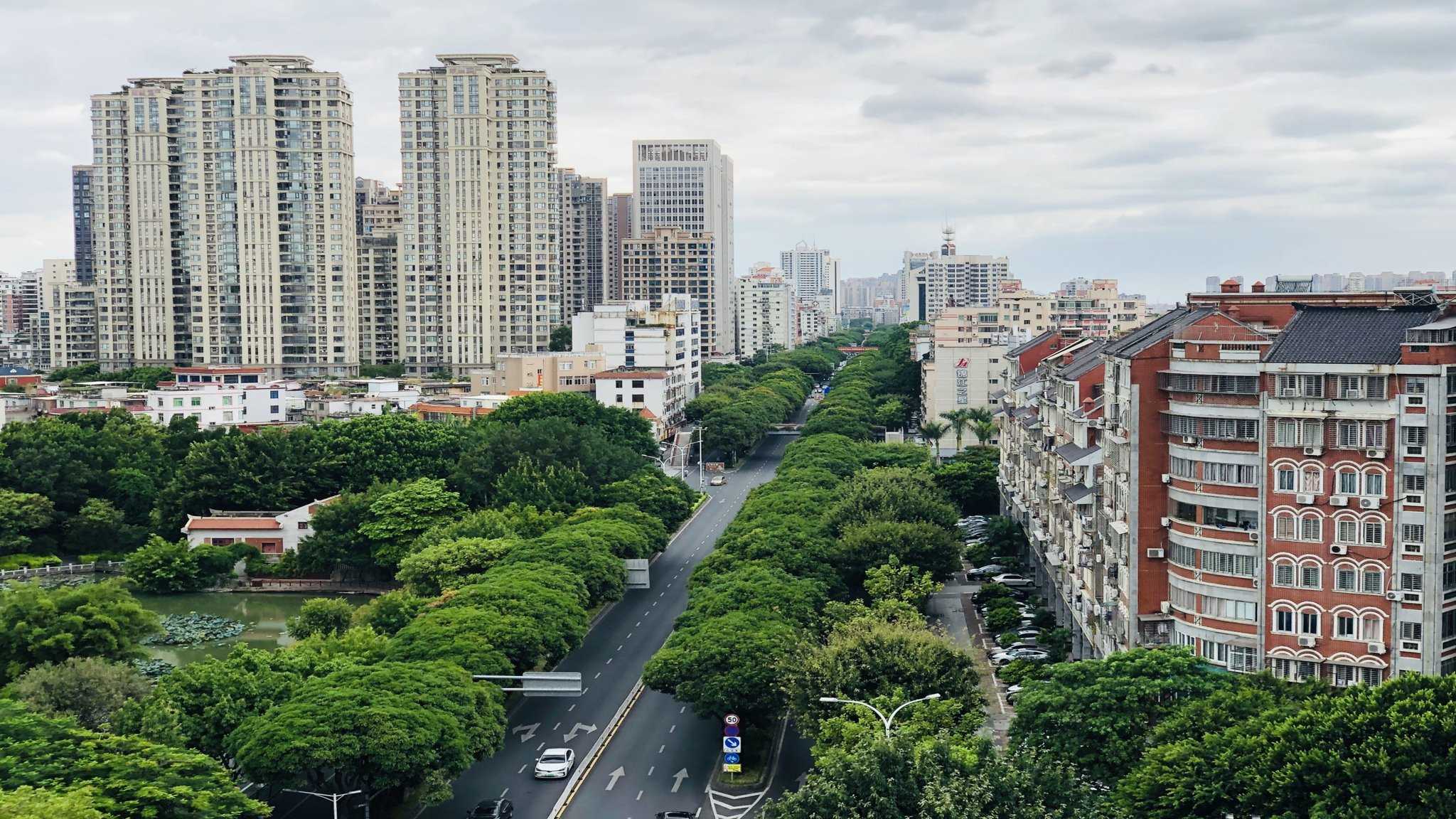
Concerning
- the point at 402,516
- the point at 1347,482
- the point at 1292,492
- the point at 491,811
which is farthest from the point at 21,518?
the point at 1347,482

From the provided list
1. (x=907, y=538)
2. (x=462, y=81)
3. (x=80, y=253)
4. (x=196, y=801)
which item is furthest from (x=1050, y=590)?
(x=80, y=253)

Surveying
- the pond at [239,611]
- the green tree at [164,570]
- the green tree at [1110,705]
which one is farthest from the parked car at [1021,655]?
the green tree at [164,570]

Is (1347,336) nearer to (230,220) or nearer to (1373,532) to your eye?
(1373,532)

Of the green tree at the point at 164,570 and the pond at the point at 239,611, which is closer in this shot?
the pond at the point at 239,611

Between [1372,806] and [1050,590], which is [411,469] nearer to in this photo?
[1050,590]

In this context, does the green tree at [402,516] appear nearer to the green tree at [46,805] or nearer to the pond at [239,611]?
the pond at [239,611]

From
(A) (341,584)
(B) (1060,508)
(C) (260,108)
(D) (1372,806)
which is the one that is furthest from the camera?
(C) (260,108)

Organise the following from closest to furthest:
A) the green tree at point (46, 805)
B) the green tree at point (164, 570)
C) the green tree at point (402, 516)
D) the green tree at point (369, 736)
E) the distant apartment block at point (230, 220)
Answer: the green tree at point (46, 805) < the green tree at point (369, 736) < the green tree at point (402, 516) < the green tree at point (164, 570) < the distant apartment block at point (230, 220)

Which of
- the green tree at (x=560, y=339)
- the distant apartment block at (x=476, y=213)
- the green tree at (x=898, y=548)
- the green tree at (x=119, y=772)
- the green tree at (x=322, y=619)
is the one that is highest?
the distant apartment block at (x=476, y=213)
